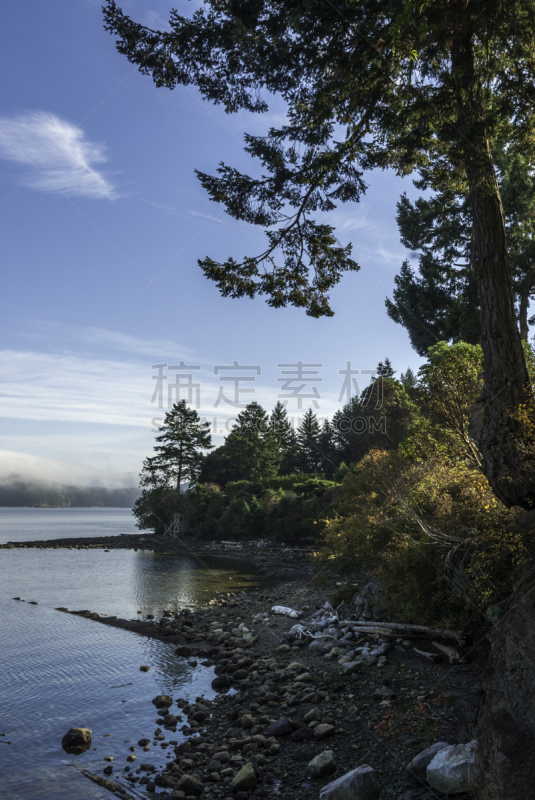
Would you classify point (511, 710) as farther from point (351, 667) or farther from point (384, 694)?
point (351, 667)

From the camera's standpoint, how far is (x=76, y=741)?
7.24 metres

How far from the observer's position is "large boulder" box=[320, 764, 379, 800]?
5082mm

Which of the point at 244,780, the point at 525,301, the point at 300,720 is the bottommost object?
the point at 300,720

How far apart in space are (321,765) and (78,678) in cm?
686

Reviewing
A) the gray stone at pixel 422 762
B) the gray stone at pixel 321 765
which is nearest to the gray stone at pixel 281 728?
the gray stone at pixel 321 765

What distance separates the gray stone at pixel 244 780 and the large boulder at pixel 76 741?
2867mm

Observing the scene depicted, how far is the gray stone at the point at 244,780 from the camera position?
5668 mm

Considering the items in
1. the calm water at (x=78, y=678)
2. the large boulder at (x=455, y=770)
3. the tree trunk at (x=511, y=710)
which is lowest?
the calm water at (x=78, y=678)

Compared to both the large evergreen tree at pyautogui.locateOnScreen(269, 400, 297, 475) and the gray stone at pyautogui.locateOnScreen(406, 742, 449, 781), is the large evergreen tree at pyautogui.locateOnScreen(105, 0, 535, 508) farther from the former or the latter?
the large evergreen tree at pyautogui.locateOnScreen(269, 400, 297, 475)

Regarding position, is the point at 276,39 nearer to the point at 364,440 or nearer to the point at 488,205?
the point at 488,205

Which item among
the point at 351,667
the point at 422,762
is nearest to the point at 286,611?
the point at 351,667

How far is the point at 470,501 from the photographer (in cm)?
951

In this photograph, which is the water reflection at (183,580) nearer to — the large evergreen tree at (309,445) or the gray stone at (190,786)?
the gray stone at (190,786)

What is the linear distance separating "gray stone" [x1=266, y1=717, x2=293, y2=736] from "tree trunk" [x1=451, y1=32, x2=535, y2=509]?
4622 millimetres
